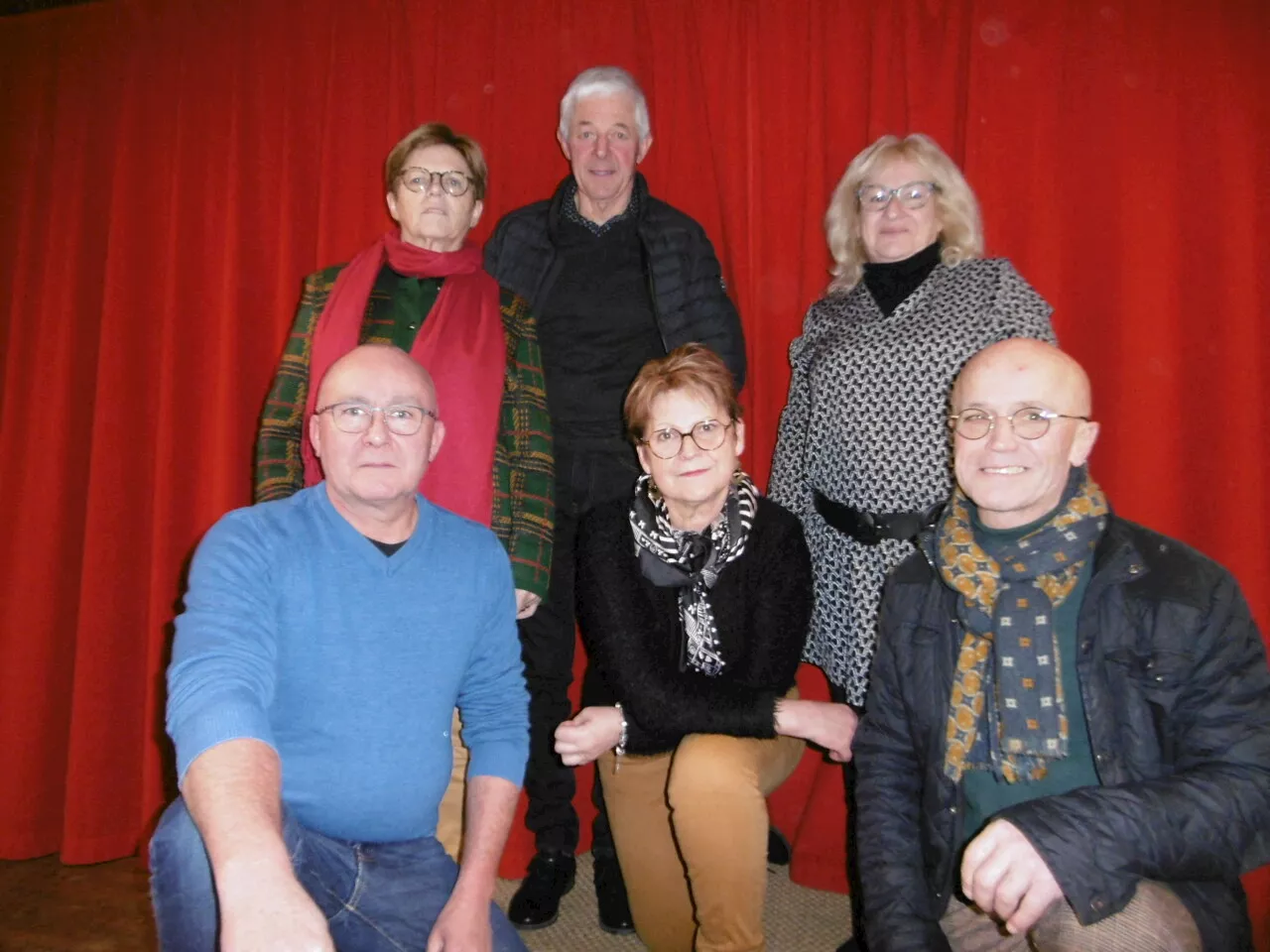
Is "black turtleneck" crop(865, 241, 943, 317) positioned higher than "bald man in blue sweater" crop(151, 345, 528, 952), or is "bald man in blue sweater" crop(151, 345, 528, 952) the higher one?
"black turtleneck" crop(865, 241, 943, 317)

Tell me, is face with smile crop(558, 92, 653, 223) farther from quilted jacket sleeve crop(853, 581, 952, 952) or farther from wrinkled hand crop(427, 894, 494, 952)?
wrinkled hand crop(427, 894, 494, 952)

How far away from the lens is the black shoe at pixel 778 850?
8.36 feet

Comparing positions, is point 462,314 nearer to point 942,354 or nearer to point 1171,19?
point 942,354

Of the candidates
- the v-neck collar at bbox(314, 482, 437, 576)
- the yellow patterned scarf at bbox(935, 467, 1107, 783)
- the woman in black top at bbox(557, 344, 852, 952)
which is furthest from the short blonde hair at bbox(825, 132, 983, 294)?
the v-neck collar at bbox(314, 482, 437, 576)

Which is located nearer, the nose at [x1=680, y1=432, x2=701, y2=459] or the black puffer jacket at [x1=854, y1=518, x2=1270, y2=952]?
A: the black puffer jacket at [x1=854, y1=518, x2=1270, y2=952]

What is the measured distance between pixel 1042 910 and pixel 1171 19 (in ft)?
7.76

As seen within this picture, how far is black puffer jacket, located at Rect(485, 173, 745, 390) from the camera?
2166 millimetres

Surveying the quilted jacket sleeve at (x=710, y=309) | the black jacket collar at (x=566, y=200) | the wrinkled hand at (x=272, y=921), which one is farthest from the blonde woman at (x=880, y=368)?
the wrinkled hand at (x=272, y=921)

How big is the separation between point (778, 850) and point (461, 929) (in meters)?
1.51

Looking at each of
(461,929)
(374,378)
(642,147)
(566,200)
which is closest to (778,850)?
(461,929)

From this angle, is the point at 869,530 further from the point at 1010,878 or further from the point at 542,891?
the point at 542,891

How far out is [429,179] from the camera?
204 cm

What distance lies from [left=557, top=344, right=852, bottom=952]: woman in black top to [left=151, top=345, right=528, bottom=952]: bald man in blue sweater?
248 millimetres

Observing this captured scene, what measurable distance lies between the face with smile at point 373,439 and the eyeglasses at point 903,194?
4.14 feet
